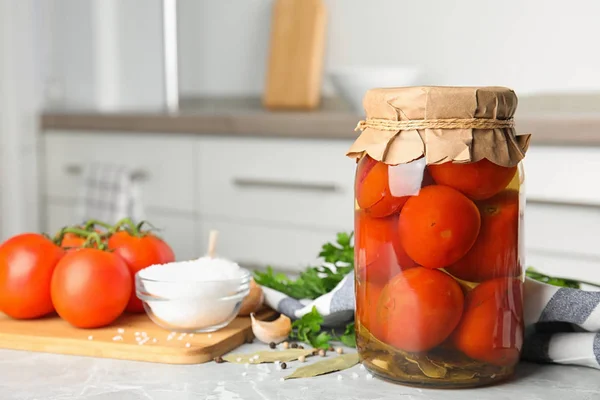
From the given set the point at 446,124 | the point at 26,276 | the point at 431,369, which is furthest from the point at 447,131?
the point at 26,276

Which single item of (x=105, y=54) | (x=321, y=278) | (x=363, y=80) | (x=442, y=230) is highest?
(x=105, y=54)

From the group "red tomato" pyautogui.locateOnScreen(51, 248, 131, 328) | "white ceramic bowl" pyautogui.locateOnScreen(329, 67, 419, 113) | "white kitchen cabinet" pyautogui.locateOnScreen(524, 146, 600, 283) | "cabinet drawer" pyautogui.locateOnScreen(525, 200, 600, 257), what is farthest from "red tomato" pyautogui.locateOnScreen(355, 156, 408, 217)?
"white ceramic bowl" pyautogui.locateOnScreen(329, 67, 419, 113)

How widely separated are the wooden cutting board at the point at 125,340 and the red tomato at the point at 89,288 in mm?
18

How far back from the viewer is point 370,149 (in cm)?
80

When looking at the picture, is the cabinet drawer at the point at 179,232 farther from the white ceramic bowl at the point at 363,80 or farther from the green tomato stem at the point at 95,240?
the green tomato stem at the point at 95,240

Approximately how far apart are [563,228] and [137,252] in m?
1.29

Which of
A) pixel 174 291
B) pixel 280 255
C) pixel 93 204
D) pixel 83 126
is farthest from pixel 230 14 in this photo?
pixel 174 291

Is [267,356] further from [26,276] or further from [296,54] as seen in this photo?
[296,54]

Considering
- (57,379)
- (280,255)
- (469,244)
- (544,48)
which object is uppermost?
(544,48)

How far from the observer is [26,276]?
102cm

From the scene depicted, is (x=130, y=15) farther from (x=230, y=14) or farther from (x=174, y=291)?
(x=174, y=291)

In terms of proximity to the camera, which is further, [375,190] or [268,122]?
[268,122]

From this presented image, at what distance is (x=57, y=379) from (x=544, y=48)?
2.10m

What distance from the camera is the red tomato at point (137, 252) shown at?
1.06 meters
